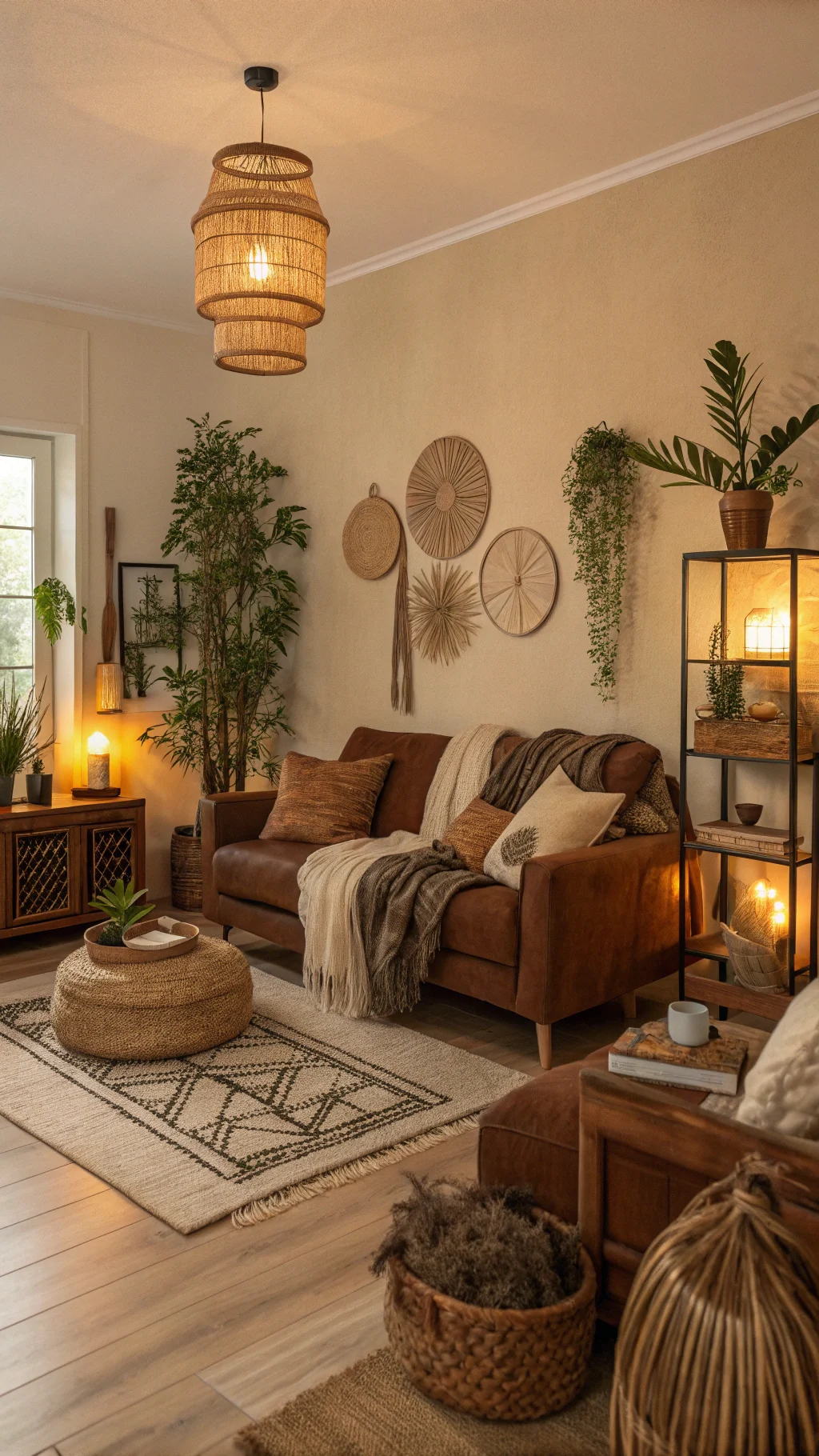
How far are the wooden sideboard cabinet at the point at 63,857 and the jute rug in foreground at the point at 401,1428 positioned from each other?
122 inches

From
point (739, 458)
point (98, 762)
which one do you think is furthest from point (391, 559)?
point (739, 458)

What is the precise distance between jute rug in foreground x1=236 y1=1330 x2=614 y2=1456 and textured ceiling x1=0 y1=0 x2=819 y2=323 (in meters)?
3.08

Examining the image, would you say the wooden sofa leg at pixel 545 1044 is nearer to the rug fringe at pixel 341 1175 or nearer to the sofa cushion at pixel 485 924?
the sofa cushion at pixel 485 924

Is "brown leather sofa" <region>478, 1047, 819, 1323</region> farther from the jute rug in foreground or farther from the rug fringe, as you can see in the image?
the rug fringe

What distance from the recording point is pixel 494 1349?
1.71 meters

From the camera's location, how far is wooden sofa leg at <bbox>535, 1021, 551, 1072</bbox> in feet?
10.8

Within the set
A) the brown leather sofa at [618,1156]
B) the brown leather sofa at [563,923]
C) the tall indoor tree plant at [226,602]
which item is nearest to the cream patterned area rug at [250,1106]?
the brown leather sofa at [563,923]

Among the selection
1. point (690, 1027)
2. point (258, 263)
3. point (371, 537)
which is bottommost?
point (690, 1027)

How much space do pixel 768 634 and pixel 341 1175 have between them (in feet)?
6.39

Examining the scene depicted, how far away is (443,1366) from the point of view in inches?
69.2

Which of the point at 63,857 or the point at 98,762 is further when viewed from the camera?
the point at 98,762

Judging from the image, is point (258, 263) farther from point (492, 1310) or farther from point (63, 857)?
point (63, 857)

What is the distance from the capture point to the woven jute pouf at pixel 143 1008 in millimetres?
3232

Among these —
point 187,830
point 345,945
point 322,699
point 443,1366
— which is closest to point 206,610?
point 322,699
